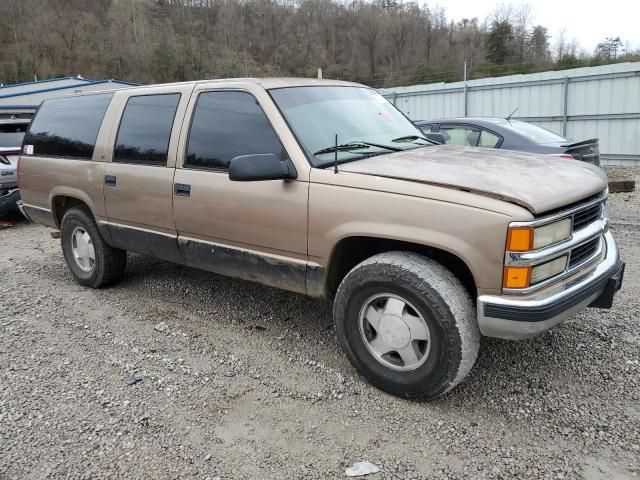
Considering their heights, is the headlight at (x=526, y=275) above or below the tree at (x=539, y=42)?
below

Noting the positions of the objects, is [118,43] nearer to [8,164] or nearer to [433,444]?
[8,164]

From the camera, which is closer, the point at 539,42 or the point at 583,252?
the point at 583,252

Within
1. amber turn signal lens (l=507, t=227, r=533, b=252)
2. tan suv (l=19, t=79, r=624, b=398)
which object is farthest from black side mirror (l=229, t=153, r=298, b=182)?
amber turn signal lens (l=507, t=227, r=533, b=252)

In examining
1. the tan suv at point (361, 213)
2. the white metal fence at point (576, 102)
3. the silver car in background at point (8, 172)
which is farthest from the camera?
the white metal fence at point (576, 102)

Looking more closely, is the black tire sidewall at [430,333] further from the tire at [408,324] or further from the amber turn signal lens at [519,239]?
the amber turn signal lens at [519,239]

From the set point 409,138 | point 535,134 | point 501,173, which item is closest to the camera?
point 501,173

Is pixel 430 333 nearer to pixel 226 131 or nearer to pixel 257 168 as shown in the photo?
pixel 257 168

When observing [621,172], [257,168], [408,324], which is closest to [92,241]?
[257,168]

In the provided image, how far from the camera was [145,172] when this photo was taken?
14.2ft

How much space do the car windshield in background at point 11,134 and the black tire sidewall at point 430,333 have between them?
8315 mm

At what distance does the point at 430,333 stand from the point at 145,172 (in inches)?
106

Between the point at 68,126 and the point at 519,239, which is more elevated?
the point at 68,126

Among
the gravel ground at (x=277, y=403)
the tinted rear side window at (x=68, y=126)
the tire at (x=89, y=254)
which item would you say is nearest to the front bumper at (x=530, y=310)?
the gravel ground at (x=277, y=403)

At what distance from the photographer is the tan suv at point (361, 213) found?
9.07 feet
